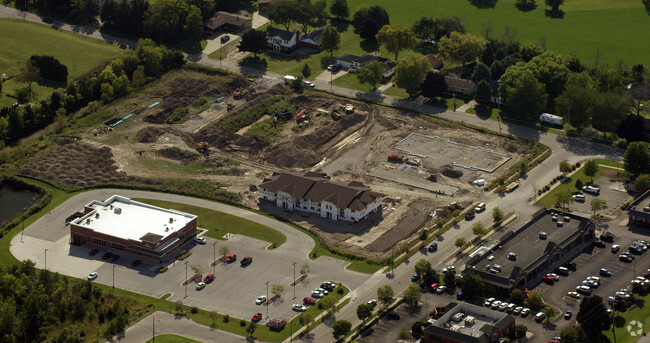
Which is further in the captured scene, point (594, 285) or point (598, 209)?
point (598, 209)

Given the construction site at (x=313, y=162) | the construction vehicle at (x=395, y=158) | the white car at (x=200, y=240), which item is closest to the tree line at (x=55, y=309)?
the white car at (x=200, y=240)

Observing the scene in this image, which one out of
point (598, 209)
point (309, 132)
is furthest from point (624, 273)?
point (309, 132)

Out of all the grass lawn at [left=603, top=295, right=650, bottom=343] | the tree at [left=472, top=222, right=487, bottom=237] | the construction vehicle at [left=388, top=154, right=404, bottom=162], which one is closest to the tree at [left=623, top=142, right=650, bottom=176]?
the tree at [left=472, top=222, right=487, bottom=237]

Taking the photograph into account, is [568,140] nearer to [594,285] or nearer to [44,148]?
[594,285]

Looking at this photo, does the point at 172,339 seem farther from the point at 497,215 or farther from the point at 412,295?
the point at 497,215

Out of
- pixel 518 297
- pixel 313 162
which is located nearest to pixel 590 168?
pixel 518 297

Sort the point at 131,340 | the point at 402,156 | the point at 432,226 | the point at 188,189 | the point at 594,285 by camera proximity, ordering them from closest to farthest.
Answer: the point at 131,340 < the point at 594,285 < the point at 432,226 < the point at 188,189 < the point at 402,156

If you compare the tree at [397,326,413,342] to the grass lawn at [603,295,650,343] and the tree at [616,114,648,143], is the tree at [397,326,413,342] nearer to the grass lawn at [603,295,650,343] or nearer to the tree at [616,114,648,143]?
the grass lawn at [603,295,650,343]
